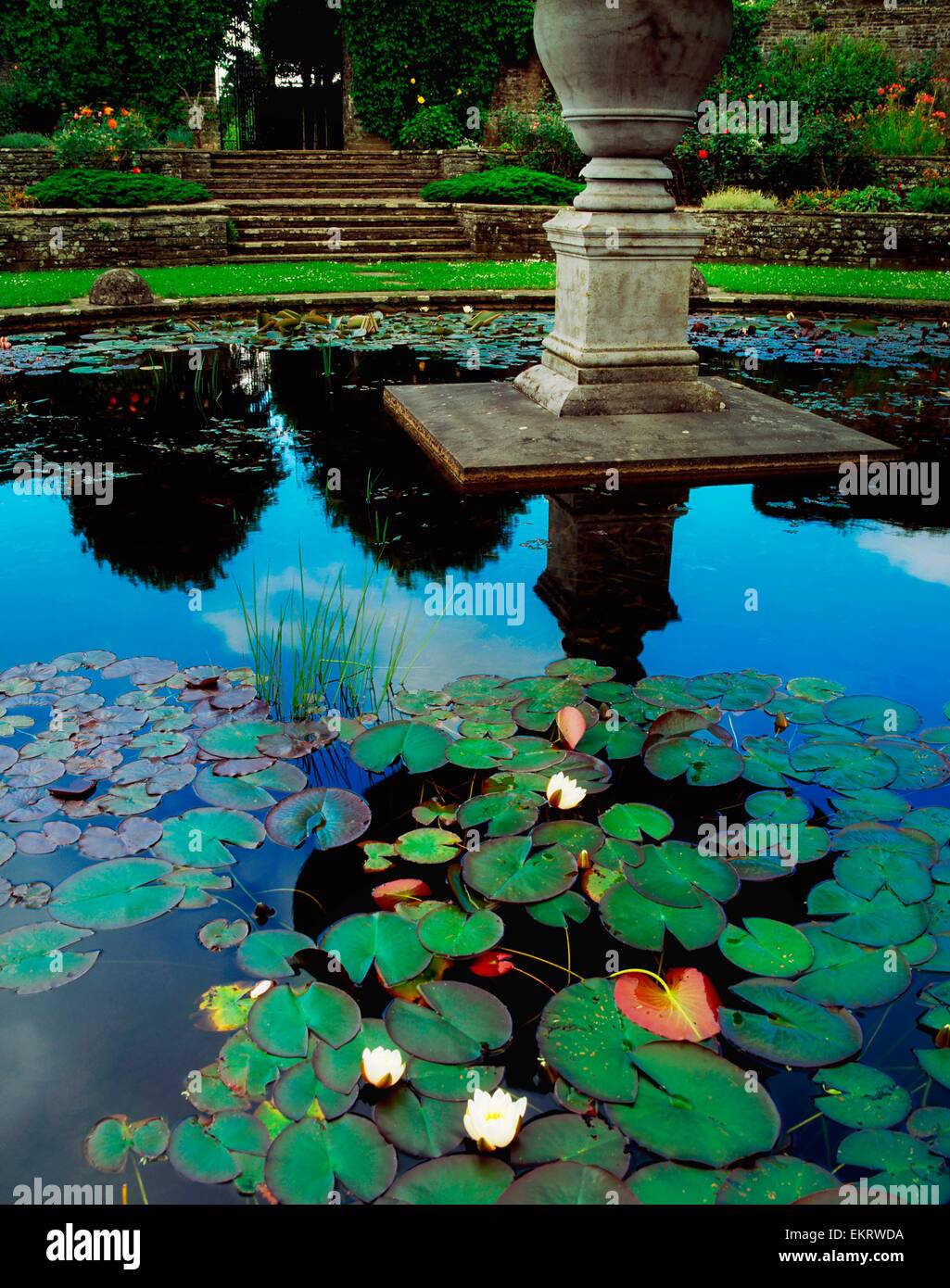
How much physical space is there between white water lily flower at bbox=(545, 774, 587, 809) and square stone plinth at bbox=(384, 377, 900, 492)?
2763mm

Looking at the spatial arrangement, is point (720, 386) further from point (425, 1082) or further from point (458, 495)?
point (425, 1082)

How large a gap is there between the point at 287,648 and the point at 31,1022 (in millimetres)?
1682

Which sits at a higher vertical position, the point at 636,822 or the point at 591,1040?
the point at 636,822

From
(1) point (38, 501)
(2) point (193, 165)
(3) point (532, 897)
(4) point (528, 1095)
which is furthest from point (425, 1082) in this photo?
(2) point (193, 165)

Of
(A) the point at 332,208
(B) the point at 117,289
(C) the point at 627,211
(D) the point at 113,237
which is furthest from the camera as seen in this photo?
(A) the point at 332,208

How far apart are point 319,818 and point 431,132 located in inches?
726

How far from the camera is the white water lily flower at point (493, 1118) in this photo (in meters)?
1.52

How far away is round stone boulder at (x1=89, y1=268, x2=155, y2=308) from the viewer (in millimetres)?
9586

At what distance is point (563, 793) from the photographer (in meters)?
2.35

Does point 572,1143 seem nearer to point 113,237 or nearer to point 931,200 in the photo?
point 113,237

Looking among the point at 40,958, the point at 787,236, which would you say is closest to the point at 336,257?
the point at 787,236

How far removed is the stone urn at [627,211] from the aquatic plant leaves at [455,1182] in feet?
15.3

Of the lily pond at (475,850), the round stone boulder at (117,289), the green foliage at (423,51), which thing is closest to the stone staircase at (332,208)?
the green foliage at (423,51)

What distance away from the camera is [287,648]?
11.0ft
